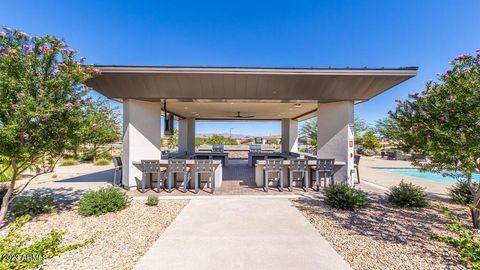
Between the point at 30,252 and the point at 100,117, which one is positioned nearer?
the point at 30,252

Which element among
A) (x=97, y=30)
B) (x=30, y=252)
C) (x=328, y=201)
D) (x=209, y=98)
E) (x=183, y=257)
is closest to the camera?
(x=30, y=252)

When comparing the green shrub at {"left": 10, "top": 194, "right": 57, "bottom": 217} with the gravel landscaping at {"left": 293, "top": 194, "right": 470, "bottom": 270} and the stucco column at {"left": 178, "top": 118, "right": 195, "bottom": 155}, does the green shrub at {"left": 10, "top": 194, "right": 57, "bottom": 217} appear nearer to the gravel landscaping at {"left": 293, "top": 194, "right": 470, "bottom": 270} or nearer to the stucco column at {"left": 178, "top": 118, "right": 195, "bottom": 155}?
the gravel landscaping at {"left": 293, "top": 194, "right": 470, "bottom": 270}

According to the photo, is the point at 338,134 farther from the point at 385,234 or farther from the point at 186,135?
the point at 186,135

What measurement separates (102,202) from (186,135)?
28.5 ft

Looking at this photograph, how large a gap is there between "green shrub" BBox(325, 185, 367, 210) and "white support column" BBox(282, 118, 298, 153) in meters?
7.94

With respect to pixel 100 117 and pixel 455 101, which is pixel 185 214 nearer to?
pixel 100 117

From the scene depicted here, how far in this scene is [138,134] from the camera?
675cm

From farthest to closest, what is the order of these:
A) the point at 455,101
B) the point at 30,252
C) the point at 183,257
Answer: the point at 455,101
the point at 183,257
the point at 30,252

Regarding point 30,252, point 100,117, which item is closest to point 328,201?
point 30,252

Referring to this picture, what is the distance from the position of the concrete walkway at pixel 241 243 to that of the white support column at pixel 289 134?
858 centimetres

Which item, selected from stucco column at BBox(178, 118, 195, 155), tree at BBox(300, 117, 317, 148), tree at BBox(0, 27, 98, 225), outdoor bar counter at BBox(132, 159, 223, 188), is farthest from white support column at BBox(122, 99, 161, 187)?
tree at BBox(300, 117, 317, 148)

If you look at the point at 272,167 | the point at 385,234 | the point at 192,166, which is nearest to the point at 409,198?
the point at 385,234

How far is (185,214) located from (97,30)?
1091 cm

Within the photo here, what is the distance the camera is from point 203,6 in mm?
9266
